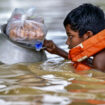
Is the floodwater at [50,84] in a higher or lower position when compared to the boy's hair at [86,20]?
lower

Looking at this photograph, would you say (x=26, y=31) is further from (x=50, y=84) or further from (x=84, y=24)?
(x=50, y=84)

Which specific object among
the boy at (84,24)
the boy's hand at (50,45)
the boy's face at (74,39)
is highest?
the boy at (84,24)

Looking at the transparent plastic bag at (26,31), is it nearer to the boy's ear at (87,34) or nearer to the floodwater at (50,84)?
the floodwater at (50,84)

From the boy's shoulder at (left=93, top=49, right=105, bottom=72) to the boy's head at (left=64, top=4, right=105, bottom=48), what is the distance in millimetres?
253

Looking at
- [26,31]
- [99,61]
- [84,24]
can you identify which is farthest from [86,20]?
[26,31]

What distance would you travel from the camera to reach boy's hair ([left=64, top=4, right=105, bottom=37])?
3.71m

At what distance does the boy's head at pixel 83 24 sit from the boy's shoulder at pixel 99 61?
0.25 meters

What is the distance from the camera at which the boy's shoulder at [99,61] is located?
139 inches

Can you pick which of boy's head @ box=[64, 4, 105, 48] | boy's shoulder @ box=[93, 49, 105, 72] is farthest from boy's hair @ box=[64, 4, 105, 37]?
boy's shoulder @ box=[93, 49, 105, 72]

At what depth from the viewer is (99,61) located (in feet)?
11.6

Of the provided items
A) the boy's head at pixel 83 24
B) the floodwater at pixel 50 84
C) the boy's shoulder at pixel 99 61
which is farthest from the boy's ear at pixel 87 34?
the floodwater at pixel 50 84

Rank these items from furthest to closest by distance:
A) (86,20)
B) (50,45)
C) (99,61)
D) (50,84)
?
(50,45) < (86,20) < (99,61) < (50,84)

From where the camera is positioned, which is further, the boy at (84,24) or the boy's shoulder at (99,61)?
the boy at (84,24)

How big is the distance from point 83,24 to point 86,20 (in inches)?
2.2
